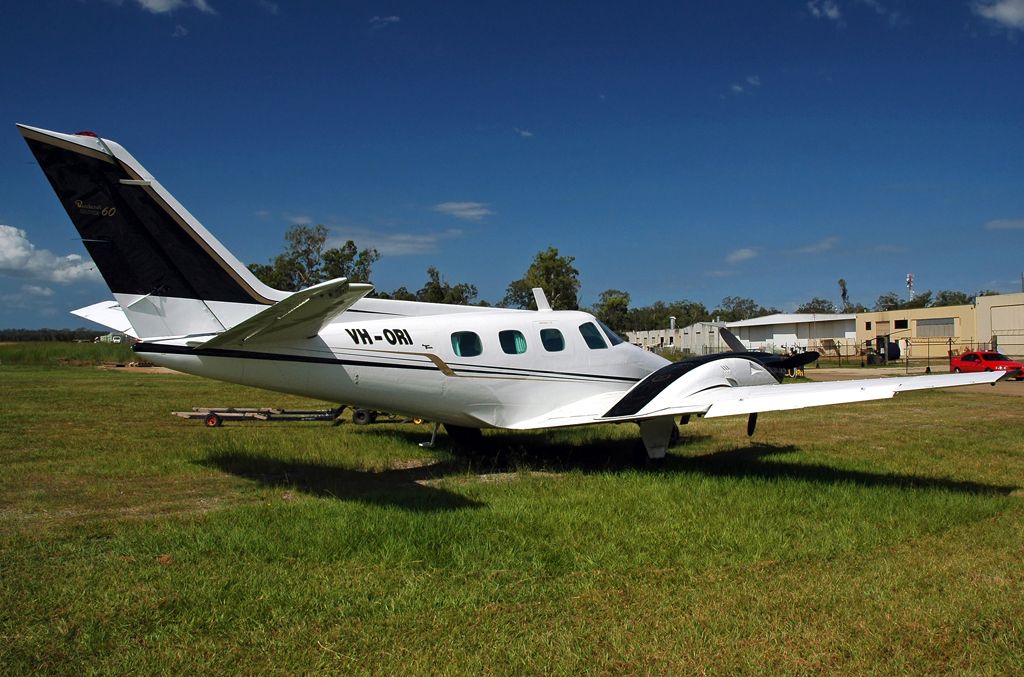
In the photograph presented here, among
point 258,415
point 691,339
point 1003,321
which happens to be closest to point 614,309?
point 691,339

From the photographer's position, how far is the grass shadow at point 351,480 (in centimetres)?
804

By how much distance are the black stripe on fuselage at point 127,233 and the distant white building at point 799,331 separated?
6236 centimetres

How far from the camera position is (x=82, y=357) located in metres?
49.0

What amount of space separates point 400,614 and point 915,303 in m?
118

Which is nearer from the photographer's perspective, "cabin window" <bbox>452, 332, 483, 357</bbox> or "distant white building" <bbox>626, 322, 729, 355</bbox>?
"cabin window" <bbox>452, 332, 483, 357</bbox>

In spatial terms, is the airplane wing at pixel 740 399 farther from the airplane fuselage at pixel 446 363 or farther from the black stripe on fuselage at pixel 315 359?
the black stripe on fuselage at pixel 315 359

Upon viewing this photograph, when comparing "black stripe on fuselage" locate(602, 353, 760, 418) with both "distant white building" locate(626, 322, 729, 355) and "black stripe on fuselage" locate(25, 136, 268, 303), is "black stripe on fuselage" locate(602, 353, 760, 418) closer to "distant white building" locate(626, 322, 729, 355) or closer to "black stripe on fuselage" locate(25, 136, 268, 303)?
"black stripe on fuselage" locate(25, 136, 268, 303)

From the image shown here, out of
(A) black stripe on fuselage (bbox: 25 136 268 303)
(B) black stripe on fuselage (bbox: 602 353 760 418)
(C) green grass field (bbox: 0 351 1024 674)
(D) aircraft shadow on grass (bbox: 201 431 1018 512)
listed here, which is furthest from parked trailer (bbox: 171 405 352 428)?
(B) black stripe on fuselage (bbox: 602 353 760 418)

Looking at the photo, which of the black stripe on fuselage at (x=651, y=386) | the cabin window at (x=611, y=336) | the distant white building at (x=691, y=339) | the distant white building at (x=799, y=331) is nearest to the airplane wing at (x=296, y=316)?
the black stripe on fuselage at (x=651, y=386)

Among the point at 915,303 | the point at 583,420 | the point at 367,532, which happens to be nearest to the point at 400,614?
the point at 367,532

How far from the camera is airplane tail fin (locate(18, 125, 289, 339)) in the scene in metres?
7.99

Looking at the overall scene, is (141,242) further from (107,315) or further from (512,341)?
(512,341)

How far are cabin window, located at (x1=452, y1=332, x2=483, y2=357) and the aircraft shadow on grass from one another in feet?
6.37

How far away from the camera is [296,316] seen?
26.6 ft
